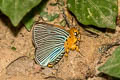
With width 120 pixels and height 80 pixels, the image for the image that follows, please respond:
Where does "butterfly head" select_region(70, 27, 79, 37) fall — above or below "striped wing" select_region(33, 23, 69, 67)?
above

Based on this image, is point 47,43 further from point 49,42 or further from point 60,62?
point 60,62

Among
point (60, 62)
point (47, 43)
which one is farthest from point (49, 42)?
point (60, 62)

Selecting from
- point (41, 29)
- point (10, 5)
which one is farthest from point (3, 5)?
point (41, 29)

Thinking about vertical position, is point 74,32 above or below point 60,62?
above

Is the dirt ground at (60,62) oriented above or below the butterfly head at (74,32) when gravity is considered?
below

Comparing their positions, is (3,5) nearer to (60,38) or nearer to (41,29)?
(41,29)
